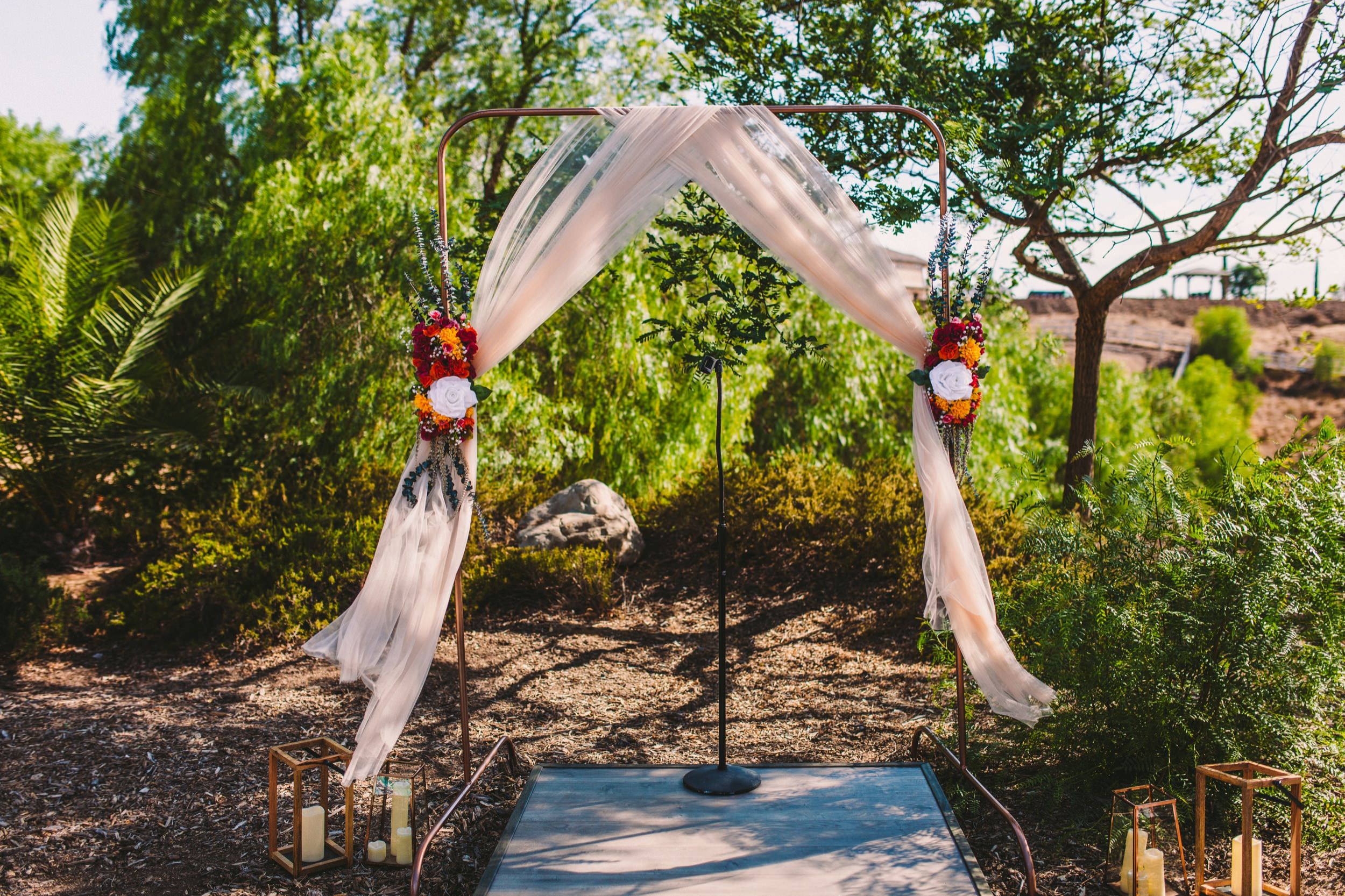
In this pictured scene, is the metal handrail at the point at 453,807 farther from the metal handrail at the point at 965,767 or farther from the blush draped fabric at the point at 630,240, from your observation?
the metal handrail at the point at 965,767

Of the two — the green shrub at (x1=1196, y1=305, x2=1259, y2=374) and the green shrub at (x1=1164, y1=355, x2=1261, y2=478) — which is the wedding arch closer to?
the green shrub at (x1=1164, y1=355, x2=1261, y2=478)

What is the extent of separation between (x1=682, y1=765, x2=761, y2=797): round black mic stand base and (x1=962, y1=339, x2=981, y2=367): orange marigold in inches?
69.7

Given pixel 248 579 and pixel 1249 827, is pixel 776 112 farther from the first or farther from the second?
pixel 248 579

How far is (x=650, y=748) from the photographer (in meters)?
4.41

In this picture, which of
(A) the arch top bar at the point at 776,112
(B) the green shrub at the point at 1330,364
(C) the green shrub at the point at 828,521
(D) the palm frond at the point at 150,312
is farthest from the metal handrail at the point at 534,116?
(B) the green shrub at the point at 1330,364

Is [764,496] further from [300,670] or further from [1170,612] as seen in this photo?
[1170,612]

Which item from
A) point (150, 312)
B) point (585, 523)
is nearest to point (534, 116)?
point (585, 523)

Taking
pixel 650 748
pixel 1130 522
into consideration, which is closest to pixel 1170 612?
pixel 1130 522

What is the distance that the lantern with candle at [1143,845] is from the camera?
2.88 m

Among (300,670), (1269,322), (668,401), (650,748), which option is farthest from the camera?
(1269,322)

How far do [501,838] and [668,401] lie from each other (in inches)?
199

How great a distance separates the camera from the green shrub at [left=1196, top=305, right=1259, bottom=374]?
22453mm

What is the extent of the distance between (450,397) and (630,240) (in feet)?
2.80

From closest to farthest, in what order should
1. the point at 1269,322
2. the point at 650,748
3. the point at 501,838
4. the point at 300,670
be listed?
the point at 501,838 → the point at 650,748 → the point at 300,670 → the point at 1269,322
